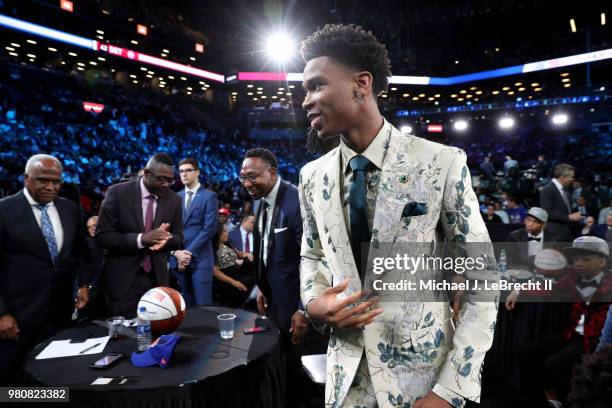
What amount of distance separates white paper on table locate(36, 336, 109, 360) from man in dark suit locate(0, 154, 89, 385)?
0.48m

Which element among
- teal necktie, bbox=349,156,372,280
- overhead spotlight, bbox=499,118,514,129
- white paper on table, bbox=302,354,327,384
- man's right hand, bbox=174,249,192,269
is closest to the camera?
teal necktie, bbox=349,156,372,280

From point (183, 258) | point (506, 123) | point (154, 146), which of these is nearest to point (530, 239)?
point (183, 258)

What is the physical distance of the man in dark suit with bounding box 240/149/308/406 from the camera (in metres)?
2.92

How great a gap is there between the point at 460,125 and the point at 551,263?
2670cm

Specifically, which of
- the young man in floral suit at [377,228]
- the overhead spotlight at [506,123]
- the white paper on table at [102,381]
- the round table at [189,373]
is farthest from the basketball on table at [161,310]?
the overhead spotlight at [506,123]

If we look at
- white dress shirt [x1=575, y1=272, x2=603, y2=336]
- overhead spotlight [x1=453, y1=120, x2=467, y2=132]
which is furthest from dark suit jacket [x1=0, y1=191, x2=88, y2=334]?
overhead spotlight [x1=453, y1=120, x2=467, y2=132]

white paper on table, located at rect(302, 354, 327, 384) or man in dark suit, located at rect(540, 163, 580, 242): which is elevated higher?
man in dark suit, located at rect(540, 163, 580, 242)

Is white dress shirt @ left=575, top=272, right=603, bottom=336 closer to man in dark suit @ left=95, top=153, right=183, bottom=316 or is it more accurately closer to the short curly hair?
the short curly hair

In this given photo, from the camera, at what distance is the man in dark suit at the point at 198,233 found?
14.4 feet

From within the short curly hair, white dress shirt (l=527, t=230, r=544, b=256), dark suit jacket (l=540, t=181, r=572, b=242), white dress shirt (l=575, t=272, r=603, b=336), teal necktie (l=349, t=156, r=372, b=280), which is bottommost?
white dress shirt (l=575, t=272, r=603, b=336)

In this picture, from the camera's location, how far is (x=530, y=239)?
4719mm

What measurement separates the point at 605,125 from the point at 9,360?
85.3ft

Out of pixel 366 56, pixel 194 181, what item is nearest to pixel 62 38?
pixel 194 181

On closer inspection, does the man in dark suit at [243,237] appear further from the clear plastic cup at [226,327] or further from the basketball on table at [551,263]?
the basketball on table at [551,263]
